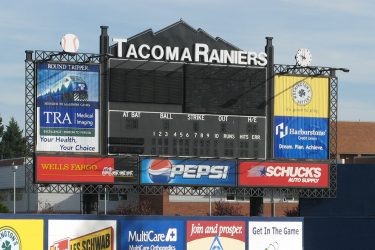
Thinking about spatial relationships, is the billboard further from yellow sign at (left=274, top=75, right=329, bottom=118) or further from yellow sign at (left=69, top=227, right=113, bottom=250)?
yellow sign at (left=274, top=75, right=329, bottom=118)

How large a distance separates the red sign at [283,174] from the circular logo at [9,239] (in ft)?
33.9

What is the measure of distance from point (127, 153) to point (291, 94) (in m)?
7.78

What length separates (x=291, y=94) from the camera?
4159cm

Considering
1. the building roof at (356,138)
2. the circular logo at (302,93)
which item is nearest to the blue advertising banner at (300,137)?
the circular logo at (302,93)

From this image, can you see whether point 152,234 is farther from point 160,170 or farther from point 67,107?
point 67,107

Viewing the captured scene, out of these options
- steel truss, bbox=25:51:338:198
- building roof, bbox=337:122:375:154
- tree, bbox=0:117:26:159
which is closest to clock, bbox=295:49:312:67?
steel truss, bbox=25:51:338:198

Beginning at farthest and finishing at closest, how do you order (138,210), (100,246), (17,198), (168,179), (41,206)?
(17,198)
(41,206)
(138,210)
(168,179)
(100,246)

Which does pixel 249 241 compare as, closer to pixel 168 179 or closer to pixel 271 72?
pixel 168 179

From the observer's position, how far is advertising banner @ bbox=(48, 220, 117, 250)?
119ft

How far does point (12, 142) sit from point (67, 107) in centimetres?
11178

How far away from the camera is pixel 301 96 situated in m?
41.8

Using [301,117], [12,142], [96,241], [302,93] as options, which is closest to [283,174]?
[301,117]

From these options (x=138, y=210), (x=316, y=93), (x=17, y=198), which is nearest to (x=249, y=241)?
(x=316, y=93)

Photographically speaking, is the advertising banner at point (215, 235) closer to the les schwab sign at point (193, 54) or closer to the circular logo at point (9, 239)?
the les schwab sign at point (193, 54)
